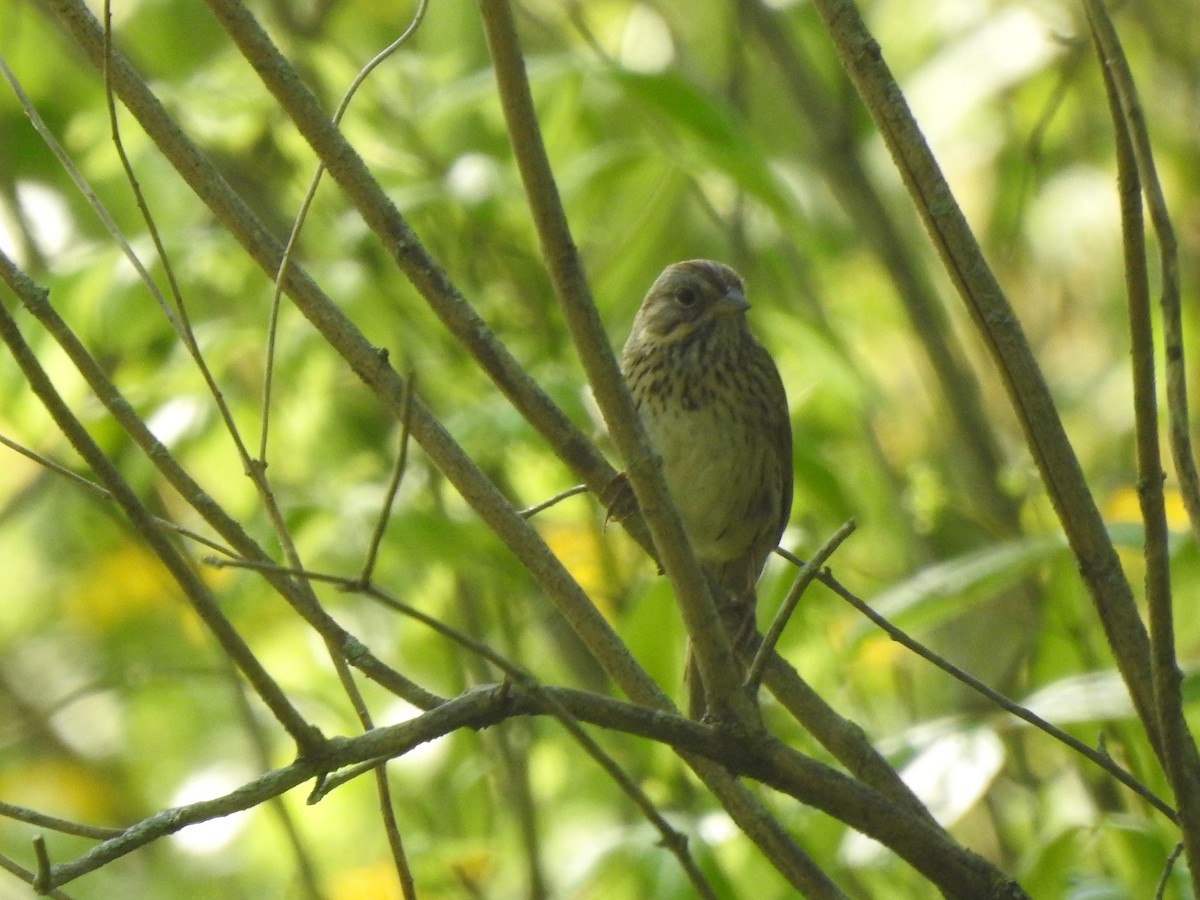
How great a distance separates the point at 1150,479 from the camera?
1881 mm

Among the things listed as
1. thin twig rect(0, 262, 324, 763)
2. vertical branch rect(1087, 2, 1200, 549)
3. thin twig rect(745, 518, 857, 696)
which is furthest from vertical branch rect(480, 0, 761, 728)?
vertical branch rect(1087, 2, 1200, 549)

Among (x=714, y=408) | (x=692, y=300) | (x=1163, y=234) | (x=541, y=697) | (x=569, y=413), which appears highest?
(x=692, y=300)

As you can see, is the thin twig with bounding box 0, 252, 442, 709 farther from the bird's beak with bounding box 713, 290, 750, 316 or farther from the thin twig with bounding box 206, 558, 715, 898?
the bird's beak with bounding box 713, 290, 750, 316

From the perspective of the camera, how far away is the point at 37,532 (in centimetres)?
543

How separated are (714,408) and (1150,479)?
2.24 metres

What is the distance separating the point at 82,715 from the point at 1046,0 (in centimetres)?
425

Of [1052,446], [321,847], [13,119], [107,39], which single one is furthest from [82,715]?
[1052,446]

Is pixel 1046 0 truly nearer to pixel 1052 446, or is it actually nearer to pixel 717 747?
pixel 1052 446

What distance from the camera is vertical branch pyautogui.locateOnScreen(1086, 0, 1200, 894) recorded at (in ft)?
6.00

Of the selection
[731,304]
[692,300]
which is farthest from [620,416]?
[692,300]

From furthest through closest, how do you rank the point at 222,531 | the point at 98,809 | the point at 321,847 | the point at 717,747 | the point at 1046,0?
the point at 1046,0 → the point at 98,809 → the point at 321,847 → the point at 222,531 → the point at 717,747

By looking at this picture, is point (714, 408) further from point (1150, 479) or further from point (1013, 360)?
point (1150, 479)

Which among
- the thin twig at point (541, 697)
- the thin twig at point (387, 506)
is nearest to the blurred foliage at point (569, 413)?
the thin twig at point (541, 697)

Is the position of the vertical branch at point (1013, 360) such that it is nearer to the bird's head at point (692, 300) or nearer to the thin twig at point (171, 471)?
the thin twig at point (171, 471)
